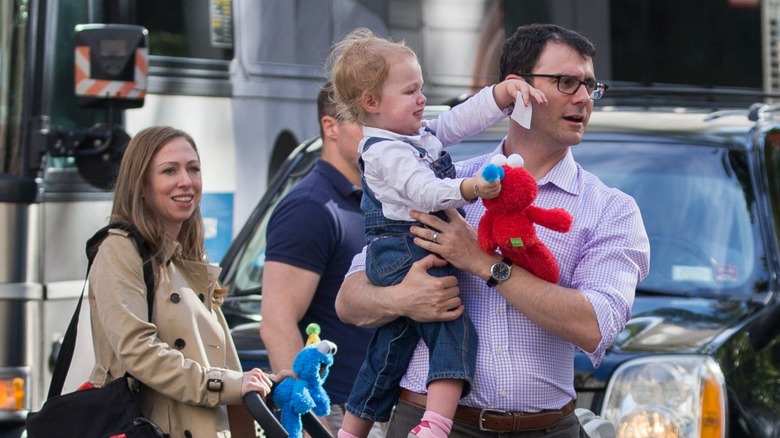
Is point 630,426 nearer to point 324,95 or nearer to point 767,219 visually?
point 767,219

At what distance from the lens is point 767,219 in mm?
5578

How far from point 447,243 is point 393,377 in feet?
1.35

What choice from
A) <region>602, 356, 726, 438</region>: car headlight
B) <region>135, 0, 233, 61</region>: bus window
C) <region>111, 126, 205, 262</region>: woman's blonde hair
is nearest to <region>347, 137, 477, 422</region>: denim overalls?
<region>111, 126, 205, 262</region>: woman's blonde hair

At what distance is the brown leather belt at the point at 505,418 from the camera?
12.0 ft

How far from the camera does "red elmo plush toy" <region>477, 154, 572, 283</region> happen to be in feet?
11.4

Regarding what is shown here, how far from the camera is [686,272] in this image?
555 cm

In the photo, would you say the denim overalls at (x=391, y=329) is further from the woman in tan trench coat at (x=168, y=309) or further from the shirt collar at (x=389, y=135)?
the woman in tan trench coat at (x=168, y=309)

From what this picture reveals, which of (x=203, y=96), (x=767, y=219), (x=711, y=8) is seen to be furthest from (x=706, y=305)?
(x=711, y=8)

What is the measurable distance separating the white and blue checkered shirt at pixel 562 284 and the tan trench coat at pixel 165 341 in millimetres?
614

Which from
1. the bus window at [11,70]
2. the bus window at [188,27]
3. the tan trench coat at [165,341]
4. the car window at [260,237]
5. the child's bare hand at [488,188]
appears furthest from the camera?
the bus window at [188,27]

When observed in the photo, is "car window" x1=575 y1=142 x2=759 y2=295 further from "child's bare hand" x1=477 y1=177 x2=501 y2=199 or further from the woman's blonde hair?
"child's bare hand" x1=477 y1=177 x2=501 y2=199

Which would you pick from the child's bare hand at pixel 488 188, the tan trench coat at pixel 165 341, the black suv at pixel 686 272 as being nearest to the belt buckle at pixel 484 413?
the child's bare hand at pixel 488 188

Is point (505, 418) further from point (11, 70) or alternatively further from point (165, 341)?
point (11, 70)

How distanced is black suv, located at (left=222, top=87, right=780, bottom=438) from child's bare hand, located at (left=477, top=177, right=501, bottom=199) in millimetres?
1499
